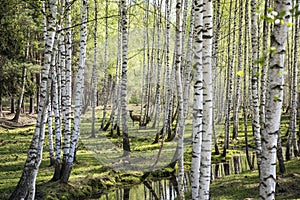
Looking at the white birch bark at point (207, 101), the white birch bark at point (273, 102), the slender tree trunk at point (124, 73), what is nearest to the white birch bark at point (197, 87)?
the white birch bark at point (207, 101)

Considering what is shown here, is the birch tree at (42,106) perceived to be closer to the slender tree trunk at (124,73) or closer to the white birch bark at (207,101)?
the white birch bark at (207,101)

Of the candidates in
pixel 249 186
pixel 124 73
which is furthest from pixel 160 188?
pixel 124 73

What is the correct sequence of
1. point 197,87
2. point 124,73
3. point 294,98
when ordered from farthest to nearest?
point 124,73
point 294,98
point 197,87

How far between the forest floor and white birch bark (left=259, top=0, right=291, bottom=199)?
15.2 feet

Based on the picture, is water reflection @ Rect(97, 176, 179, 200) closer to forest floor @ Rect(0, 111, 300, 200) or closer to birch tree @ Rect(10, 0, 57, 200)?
forest floor @ Rect(0, 111, 300, 200)

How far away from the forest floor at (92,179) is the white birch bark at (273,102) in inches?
182

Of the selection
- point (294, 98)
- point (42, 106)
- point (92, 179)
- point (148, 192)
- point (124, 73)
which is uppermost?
point (124, 73)

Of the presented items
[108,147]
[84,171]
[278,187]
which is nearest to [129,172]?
[84,171]

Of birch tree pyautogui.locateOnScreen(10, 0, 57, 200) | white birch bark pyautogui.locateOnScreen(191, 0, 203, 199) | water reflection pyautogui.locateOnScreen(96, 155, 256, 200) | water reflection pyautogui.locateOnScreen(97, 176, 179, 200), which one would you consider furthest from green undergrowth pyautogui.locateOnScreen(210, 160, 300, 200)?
birch tree pyautogui.locateOnScreen(10, 0, 57, 200)

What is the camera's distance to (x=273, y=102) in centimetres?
326

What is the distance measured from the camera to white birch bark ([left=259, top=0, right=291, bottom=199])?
10.2ft

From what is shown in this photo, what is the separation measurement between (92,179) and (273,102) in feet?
25.5

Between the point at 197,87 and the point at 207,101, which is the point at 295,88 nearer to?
the point at 197,87

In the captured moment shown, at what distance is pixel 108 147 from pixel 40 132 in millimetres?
8771
